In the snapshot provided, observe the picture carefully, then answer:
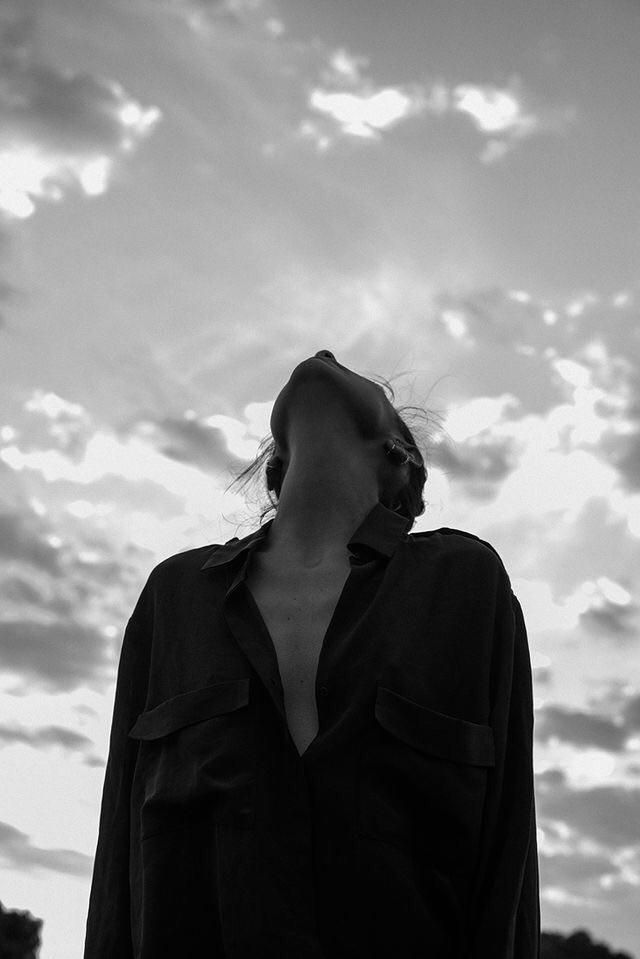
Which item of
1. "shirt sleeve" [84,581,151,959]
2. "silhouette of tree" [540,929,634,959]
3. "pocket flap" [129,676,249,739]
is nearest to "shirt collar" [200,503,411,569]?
"shirt sleeve" [84,581,151,959]

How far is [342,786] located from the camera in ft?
10.4

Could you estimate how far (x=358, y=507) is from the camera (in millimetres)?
4191

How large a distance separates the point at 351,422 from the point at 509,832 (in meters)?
1.72

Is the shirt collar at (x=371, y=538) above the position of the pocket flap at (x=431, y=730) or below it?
above

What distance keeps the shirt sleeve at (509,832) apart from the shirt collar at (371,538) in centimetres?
47

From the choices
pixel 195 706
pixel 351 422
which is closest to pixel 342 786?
pixel 195 706

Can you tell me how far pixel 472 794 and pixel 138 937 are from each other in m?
1.10

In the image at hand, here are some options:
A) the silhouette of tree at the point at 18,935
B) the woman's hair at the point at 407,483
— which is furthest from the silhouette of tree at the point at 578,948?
the woman's hair at the point at 407,483

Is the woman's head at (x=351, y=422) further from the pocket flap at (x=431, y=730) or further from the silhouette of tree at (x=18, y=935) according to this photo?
the silhouette of tree at (x=18, y=935)

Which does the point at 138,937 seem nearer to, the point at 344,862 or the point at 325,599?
the point at 344,862

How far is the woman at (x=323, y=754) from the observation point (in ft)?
10.1

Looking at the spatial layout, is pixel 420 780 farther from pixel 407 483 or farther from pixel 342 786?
pixel 407 483

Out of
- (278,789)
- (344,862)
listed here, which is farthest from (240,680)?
(344,862)

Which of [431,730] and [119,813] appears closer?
[431,730]
